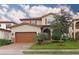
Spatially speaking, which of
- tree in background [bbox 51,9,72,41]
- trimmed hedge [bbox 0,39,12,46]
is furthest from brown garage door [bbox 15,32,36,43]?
tree in background [bbox 51,9,72,41]

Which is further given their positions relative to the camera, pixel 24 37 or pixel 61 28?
pixel 24 37

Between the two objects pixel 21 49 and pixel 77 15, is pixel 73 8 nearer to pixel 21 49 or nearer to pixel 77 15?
pixel 77 15

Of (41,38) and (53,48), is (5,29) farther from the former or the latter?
(53,48)

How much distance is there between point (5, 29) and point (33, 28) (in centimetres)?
38

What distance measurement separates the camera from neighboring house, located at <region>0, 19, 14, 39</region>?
4.43 meters

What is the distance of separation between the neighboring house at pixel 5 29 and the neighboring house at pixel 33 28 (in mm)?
62

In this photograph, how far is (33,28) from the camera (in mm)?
4461

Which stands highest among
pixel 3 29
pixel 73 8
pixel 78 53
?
pixel 73 8

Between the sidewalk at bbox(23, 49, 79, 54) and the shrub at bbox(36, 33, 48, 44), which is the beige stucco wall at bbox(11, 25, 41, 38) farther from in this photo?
the sidewalk at bbox(23, 49, 79, 54)

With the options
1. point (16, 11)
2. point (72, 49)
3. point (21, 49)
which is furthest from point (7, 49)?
point (72, 49)

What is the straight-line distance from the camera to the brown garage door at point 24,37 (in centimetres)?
446

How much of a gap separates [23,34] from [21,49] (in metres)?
0.21

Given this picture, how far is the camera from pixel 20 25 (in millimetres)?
4457

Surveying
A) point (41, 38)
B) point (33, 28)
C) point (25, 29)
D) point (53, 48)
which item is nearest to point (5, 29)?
point (25, 29)
